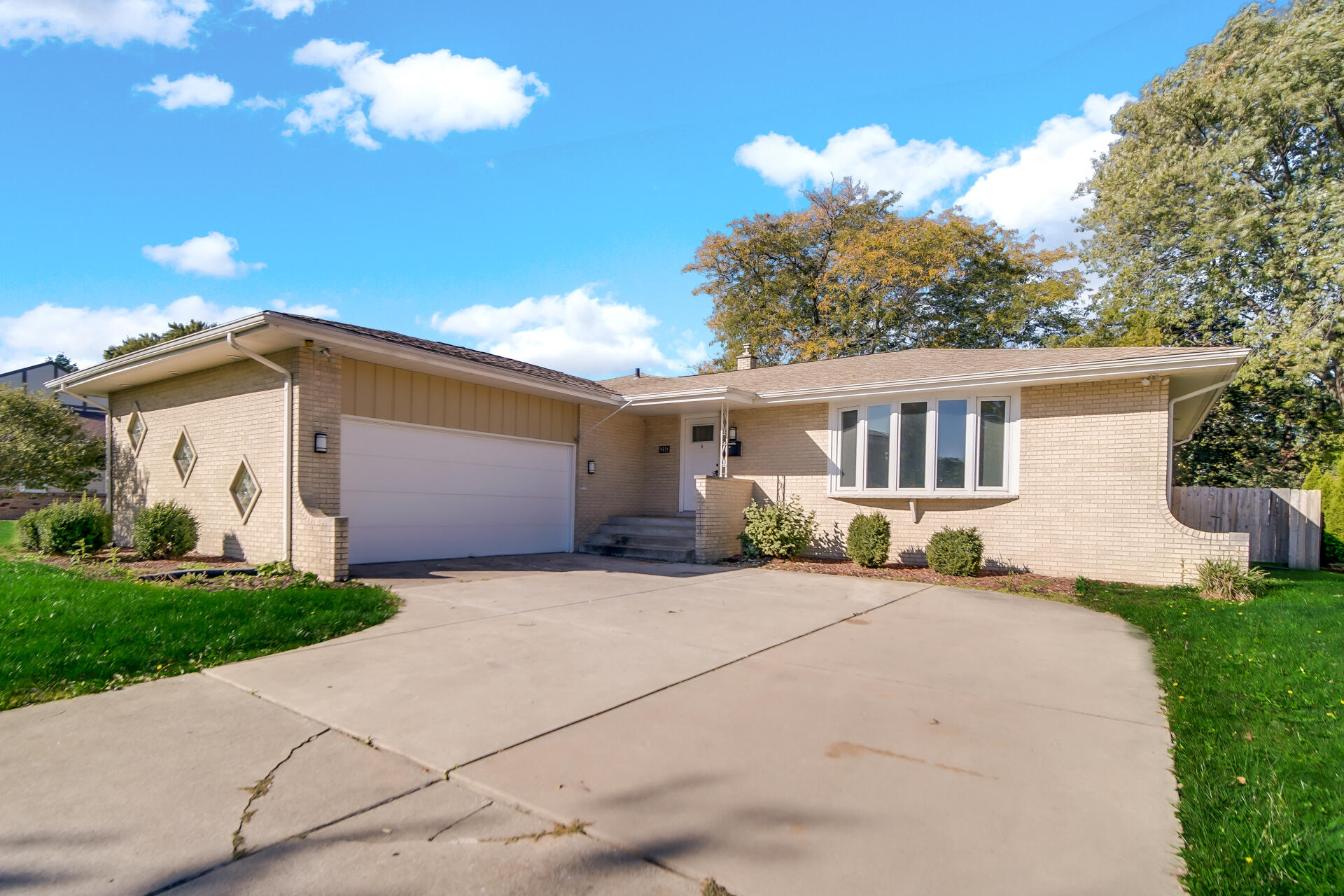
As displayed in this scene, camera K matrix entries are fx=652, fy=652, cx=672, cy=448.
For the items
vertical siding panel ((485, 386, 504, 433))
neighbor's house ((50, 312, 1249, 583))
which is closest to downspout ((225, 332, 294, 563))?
neighbor's house ((50, 312, 1249, 583))

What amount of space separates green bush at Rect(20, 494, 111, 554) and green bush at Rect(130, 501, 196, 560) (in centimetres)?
140

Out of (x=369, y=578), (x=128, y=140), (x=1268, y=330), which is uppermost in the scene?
(x=128, y=140)

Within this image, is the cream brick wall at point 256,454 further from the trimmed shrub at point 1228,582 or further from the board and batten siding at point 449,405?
the trimmed shrub at point 1228,582

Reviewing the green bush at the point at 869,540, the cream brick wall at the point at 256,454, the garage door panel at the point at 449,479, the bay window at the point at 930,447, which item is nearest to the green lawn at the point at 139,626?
the cream brick wall at the point at 256,454

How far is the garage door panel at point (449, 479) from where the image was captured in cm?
955

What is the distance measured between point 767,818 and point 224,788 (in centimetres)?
228

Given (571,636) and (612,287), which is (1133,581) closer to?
(571,636)

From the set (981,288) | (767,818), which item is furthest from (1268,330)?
(767,818)

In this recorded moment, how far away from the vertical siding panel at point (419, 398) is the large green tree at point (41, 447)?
11.5m

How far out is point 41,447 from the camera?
48.9ft

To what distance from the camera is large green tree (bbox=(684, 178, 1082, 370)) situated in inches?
892

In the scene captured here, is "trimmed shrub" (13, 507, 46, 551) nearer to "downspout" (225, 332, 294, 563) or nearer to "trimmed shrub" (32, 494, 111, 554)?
"trimmed shrub" (32, 494, 111, 554)

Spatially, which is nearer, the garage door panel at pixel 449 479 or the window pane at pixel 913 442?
the garage door panel at pixel 449 479

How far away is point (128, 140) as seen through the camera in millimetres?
10297
